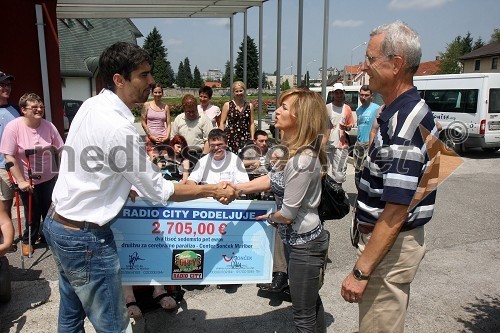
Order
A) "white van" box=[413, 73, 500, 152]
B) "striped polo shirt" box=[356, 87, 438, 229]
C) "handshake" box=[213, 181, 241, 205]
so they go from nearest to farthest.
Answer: "striped polo shirt" box=[356, 87, 438, 229] → "handshake" box=[213, 181, 241, 205] → "white van" box=[413, 73, 500, 152]

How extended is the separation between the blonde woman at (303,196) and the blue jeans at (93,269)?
1.06 meters

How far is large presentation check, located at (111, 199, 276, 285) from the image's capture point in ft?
9.78

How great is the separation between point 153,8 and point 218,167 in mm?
6587

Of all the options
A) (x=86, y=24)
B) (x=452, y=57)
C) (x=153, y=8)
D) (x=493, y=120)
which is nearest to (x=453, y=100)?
(x=493, y=120)

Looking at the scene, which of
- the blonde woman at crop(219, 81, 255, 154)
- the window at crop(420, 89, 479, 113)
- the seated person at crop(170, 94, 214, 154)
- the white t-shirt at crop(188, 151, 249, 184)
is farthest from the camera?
the window at crop(420, 89, 479, 113)

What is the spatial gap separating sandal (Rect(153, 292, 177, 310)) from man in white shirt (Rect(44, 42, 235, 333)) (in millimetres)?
1278

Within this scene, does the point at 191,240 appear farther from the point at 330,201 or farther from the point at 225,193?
the point at 330,201

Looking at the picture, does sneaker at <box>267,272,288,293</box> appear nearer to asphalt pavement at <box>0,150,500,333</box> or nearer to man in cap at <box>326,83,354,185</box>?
asphalt pavement at <box>0,150,500,333</box>

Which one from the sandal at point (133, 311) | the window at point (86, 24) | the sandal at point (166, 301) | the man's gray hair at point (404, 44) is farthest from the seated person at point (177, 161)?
the window at point (86, 24)

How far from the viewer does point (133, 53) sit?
86.6 inches

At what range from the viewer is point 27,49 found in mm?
7164

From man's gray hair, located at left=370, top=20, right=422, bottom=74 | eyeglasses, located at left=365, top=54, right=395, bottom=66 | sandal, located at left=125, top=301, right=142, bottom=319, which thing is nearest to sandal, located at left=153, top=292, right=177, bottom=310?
sandal, located at left=125, top=301, right=142, bottom=319

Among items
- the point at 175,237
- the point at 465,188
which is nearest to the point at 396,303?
the point at 175,237

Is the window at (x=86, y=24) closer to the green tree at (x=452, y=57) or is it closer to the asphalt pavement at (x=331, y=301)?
the asphalt pavement at (x=331, y=301)
